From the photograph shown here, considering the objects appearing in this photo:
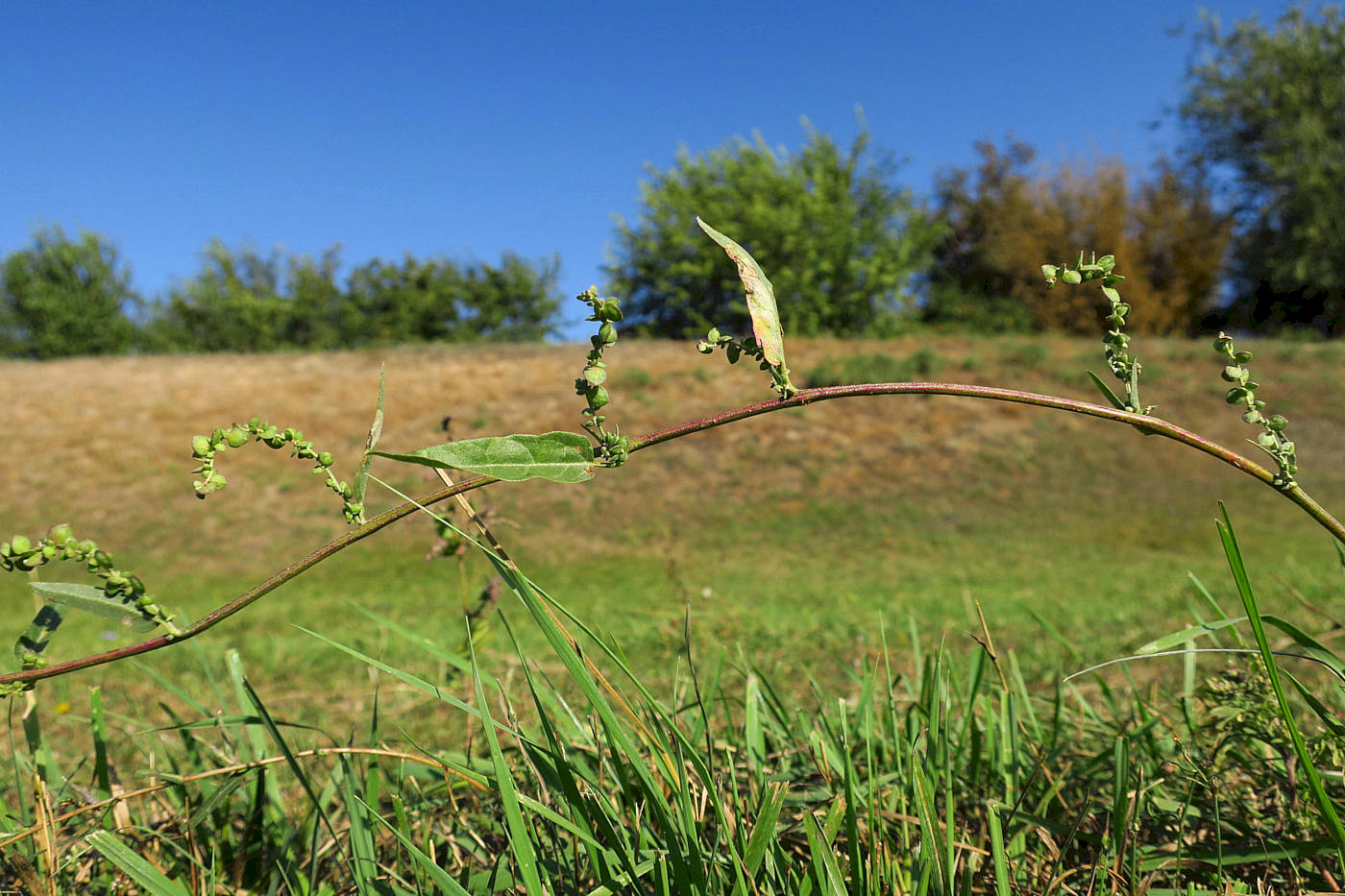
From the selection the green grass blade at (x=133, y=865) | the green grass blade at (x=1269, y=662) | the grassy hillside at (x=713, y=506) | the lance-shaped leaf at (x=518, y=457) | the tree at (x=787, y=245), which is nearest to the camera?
the lance-shaped leaf at (x=518, y=457)

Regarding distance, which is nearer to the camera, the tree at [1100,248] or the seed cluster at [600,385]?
the seed cluster at [600,385]

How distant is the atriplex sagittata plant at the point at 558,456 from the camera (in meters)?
0.37

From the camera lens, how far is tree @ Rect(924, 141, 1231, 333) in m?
15.6

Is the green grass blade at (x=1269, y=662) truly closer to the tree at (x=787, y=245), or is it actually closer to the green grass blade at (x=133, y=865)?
the green grass blade at (x=133, y=865)

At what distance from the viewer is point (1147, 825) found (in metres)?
0.74

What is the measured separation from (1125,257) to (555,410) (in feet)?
39.2

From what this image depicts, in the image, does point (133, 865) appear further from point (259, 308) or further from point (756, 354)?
point (259, 308)

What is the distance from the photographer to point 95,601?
42 cm

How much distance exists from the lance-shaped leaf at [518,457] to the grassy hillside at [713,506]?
2.14 metres

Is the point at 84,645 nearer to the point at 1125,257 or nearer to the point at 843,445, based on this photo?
the point at 843,445

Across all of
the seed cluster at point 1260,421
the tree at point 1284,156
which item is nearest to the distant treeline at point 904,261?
the tree at point 1284,156

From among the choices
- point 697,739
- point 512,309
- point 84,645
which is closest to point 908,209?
point 512,309

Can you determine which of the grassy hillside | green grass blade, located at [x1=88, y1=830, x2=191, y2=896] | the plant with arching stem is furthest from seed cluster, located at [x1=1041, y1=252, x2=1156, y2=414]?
the grassy hillside

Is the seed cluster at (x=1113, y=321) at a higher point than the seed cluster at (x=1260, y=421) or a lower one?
higher
